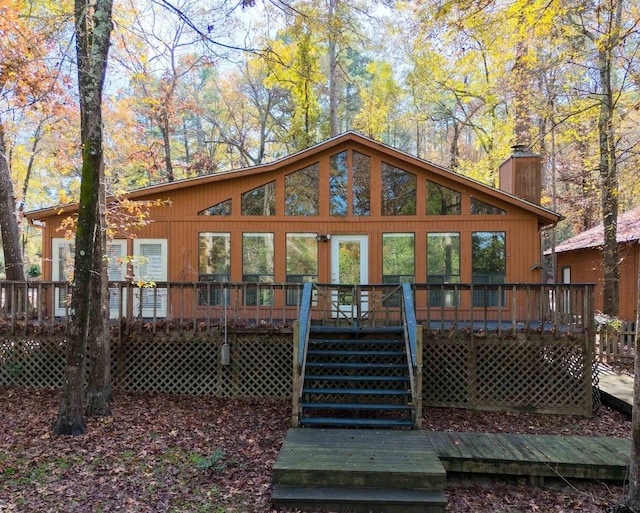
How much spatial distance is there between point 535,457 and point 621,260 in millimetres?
10214

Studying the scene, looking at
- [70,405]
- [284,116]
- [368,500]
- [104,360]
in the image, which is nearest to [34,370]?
[104,360]

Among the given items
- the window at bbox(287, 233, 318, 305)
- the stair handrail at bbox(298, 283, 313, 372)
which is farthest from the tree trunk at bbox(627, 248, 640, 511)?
the window at bbox(287, 233, 318, 305)

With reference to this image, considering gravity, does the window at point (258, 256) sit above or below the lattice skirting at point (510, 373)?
above

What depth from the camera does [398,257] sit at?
9.55 metres

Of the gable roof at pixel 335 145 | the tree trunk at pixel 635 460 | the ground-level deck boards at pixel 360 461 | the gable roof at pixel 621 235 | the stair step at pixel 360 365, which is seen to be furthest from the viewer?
the gable roof at pixel 621 235

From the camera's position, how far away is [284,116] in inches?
891

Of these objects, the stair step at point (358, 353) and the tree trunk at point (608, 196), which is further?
the tree trunk at point (608, 196)

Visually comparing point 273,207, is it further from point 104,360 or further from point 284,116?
point 284,116

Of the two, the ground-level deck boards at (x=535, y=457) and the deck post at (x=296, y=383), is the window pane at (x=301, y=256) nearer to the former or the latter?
the deck post at (x=296, y=383)

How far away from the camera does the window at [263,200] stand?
378 inches

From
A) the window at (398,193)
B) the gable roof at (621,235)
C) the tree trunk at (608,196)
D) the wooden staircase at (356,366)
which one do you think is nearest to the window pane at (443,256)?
the window at (398,193)

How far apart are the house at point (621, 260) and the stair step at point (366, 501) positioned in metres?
11.6

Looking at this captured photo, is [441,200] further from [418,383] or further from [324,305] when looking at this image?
[418,383]

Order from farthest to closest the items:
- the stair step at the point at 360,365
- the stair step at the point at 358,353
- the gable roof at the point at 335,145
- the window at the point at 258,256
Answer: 1. the window at the point at 258,256
2. the gable roof at the point at 335,145
3. the stair step at the point at 358,353
4. the stair step at the point at 360,365
